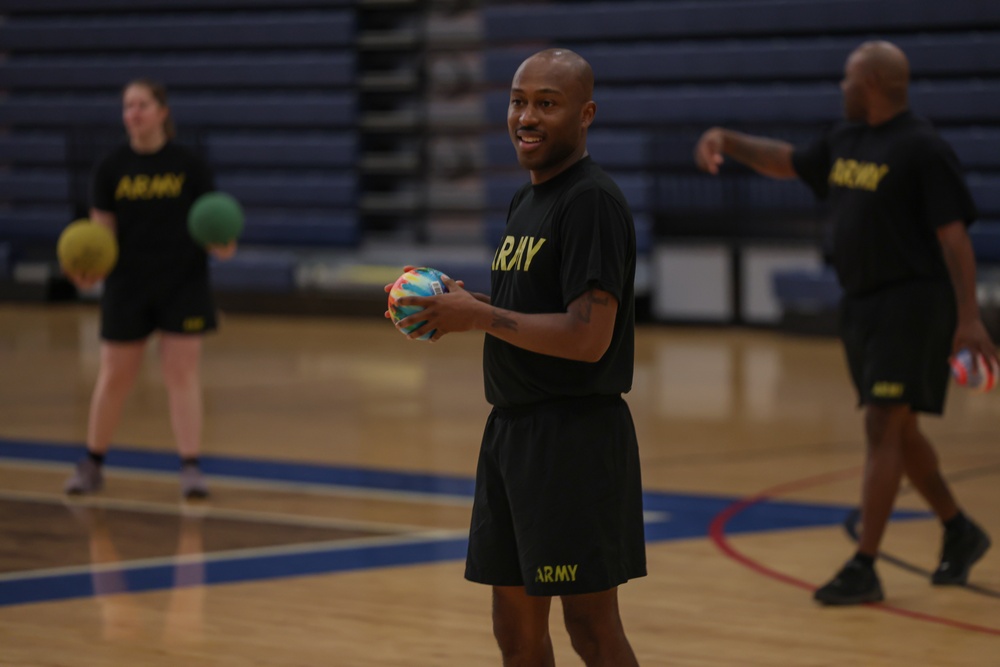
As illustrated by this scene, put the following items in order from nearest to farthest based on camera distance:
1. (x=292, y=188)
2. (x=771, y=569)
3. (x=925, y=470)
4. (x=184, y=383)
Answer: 1. (x=925, y=470)
2. (x=771, y=569)
3. (x=184, y=383)
4. (x=292, y=188)

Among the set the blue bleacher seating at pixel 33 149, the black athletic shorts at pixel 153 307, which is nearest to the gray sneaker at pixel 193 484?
the black athletic shorts at pixel 153 307

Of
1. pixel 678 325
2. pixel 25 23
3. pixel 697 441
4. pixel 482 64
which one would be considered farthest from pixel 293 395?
pixel 25 23

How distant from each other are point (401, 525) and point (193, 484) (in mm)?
1075

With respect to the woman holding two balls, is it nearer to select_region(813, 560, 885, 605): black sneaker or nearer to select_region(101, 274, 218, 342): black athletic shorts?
select_region(101, 274, 218, 342): black athletic shorts

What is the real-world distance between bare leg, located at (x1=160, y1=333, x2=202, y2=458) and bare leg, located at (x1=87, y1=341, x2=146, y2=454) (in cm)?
13

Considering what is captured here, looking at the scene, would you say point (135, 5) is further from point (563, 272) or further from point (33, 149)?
point (563, 272)

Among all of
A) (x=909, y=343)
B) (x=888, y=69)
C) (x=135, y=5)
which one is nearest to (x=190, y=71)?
(x=135, y=5)

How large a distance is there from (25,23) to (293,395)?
7.99 metres

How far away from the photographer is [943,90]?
1199cm

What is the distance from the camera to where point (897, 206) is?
201 inches

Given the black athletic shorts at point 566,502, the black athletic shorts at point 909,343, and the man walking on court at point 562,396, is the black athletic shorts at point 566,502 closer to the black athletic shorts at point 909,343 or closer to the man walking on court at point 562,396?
the man walking on court at point 562,396

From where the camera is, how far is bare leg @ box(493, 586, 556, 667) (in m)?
3.34

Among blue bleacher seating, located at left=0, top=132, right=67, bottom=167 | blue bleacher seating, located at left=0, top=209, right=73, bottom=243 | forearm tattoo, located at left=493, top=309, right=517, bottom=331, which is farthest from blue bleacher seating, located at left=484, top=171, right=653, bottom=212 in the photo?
forearm tattoo, located at left=493, top=309, right=517, bottom=331

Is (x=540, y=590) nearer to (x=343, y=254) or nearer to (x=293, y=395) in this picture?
(x=293, y=395)
